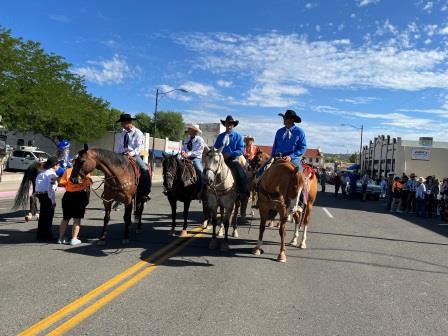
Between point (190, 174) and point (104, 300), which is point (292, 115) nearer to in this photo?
point (190, 174)

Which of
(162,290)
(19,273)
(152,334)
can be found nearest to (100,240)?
(19,273)

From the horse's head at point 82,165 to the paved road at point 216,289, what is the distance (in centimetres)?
138

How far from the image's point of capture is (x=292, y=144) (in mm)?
8766

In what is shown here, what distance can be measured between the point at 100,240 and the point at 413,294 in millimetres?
5727

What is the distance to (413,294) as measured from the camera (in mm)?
6309

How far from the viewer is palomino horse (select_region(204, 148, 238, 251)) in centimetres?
809

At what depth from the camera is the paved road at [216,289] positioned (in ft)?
15.6

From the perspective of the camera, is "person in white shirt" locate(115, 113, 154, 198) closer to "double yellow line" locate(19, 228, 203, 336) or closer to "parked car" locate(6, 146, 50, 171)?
"double yellow line" locate(19, 228, 203, 336)

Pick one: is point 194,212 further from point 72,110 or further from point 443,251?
point 72,110

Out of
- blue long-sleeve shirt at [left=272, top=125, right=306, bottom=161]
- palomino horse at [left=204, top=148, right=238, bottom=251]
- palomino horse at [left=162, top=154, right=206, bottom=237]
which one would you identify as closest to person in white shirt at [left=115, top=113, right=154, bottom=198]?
palomino horse at [left=162, top=154, right=206, bottom=237]

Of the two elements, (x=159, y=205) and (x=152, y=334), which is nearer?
(x=152, y=334)

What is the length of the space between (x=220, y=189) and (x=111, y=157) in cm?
223

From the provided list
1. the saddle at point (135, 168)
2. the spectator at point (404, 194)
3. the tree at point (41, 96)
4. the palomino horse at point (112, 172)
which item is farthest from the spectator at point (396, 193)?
the tree at point (41, 96)

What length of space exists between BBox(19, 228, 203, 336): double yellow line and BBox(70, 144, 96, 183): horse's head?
1963mm
